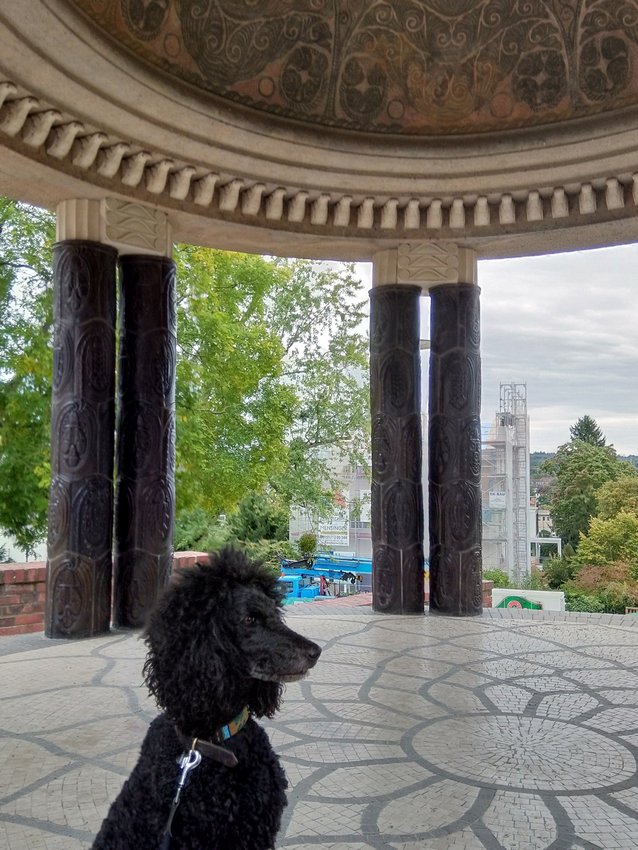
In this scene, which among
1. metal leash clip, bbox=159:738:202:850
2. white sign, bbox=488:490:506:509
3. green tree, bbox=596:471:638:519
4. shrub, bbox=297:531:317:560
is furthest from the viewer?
white sign, bbox=488:490:506:509

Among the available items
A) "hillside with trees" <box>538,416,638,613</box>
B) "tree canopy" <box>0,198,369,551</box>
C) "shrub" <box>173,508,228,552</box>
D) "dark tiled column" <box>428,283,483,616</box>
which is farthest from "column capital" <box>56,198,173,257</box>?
"hillside with trees" <box>538,416,638,613</box>

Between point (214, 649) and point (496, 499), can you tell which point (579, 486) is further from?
point (214, 649)

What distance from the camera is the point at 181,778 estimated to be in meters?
1.82

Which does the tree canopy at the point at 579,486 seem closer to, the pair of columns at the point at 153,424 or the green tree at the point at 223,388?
the green tree at the point at 223,388

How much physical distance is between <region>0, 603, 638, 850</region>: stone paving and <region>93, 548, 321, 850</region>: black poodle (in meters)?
1.05

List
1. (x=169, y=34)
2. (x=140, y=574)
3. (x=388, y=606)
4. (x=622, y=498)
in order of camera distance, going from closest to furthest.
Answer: (x=169, y=34) < (x=140, y=574) < (x=388, y=606) < (x=622, y=498)

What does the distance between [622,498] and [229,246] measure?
28522 millimetres

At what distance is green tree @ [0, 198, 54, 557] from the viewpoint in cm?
1145

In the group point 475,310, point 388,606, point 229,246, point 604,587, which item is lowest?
point 604,587

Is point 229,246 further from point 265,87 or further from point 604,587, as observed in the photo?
point 604,587

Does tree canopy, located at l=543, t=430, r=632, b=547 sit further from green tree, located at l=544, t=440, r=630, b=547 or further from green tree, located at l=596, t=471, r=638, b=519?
green tree, located at l=596, t=471, r=638, b=519

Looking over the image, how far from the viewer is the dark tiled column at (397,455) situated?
7609 mm

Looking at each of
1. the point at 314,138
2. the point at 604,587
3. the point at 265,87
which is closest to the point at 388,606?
the point at 314,138

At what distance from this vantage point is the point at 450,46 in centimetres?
700
